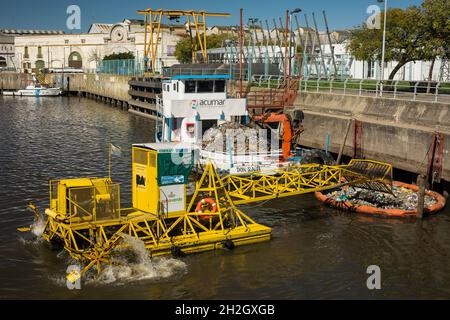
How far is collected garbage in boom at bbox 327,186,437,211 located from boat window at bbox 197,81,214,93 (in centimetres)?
967

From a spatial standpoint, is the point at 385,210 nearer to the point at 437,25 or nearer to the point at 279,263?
the point at 279,263

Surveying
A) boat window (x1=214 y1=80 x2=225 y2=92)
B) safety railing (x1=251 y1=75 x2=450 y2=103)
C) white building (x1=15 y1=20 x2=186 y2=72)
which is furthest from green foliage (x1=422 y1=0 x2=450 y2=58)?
white building (x1=15 y1=20 x2=186 y2=72)

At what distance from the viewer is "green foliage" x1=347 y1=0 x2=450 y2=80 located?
40.3 meters

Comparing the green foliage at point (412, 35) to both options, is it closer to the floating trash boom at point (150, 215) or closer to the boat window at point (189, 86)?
the boat window at point (189, 86)

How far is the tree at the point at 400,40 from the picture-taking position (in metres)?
42.0

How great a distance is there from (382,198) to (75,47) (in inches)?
5187

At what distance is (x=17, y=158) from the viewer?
3744 cm

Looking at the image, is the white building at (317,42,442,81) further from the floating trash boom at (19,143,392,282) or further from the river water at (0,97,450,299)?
the floating trash boom at (19,143,392,282)
